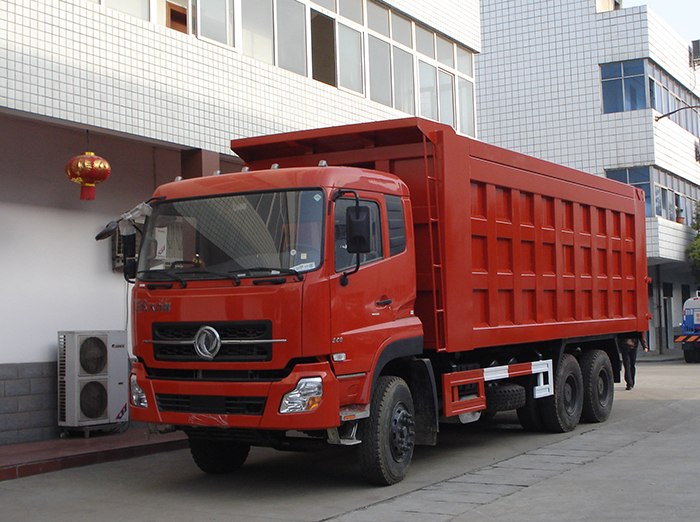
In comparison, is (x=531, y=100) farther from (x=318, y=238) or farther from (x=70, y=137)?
(x=318, y=238)

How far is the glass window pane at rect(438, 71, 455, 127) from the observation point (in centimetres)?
1691

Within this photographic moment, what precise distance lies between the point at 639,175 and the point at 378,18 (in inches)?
655

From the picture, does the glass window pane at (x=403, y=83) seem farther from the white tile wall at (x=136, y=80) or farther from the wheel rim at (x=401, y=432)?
the wheel rim at (x=401, y=432)

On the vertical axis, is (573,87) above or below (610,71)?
below

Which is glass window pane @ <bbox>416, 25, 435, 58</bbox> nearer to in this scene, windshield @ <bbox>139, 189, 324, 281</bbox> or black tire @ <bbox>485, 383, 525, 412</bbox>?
black tire @ <bbox>485, 383, 525, 412</bbox>

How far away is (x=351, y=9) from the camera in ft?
47.7

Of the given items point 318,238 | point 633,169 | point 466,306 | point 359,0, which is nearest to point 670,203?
point 633,169

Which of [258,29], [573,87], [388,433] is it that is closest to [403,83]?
[258,29]

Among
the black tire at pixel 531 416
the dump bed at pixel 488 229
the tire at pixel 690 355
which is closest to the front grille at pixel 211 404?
the dump bed at pixel 488 229

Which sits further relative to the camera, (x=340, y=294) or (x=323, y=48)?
(x=323, y=48)

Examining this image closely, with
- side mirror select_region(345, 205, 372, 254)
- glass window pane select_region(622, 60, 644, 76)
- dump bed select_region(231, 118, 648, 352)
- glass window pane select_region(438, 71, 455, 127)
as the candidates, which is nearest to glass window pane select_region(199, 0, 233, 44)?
dump bed select_region(231, 118, 648, 352)

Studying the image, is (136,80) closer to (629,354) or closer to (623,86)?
(629,354)

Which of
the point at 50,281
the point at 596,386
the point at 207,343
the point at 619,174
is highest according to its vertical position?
the point at 619,174

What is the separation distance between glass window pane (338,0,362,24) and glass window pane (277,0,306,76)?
3.32 ft
